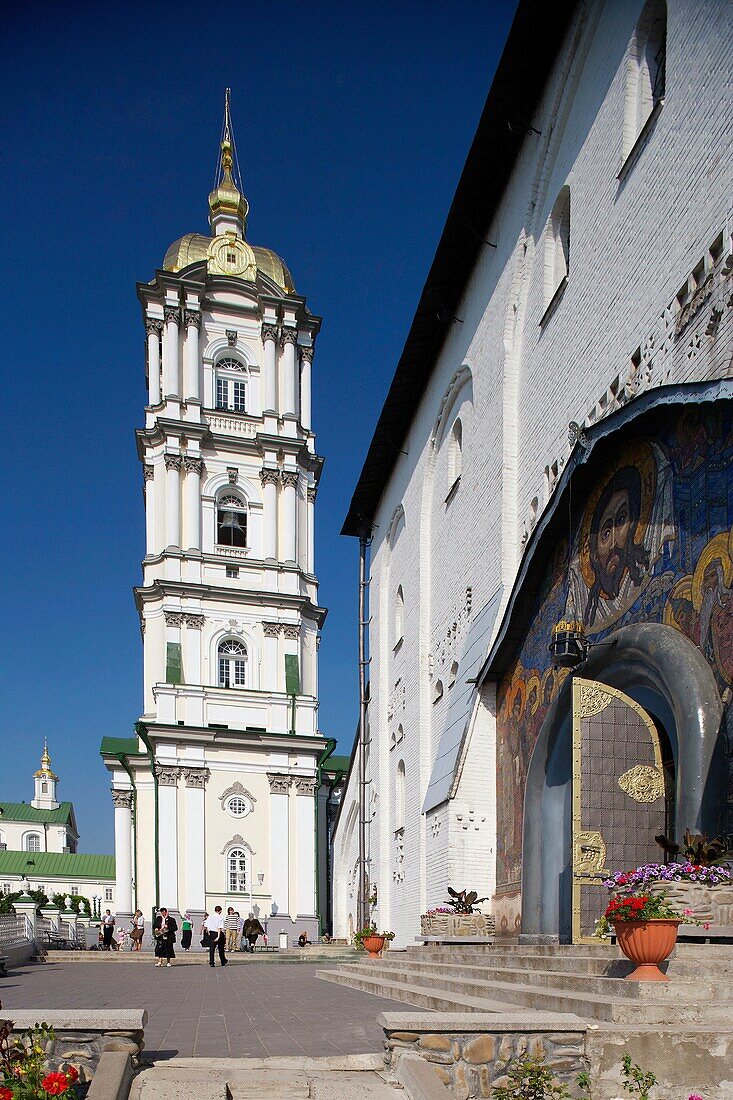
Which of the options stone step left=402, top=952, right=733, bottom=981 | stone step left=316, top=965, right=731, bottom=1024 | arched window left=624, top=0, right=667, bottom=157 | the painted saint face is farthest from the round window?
arched window left=624, top=0, right=667, bottom=157

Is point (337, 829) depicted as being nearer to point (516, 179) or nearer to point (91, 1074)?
point (516, 179)

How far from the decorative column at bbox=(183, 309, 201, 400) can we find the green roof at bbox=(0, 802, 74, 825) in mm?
74757

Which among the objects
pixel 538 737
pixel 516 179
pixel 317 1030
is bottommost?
pixel 317 1030

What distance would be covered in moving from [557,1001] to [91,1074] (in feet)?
10.7

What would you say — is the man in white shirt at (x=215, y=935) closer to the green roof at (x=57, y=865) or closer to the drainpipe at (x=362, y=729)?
the drainpipe at (x=362, y=729)

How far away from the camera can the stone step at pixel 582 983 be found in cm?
705

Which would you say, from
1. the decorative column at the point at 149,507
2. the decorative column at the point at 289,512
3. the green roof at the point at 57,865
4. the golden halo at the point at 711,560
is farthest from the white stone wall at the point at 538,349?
the green roof at the point at 57,865

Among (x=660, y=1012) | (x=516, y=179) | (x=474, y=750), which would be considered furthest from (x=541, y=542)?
(x=660, y=1012)

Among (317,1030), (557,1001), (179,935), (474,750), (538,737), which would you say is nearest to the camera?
(557,1001)

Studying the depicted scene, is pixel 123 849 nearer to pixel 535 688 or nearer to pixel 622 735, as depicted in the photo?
pixel 535 688

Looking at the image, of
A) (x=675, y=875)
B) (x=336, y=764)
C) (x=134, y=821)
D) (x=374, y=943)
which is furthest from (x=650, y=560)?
(x=336, y=764)

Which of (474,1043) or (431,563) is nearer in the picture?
(474,1043)

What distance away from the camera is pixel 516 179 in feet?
60.7

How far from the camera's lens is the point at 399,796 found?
27.0 m
